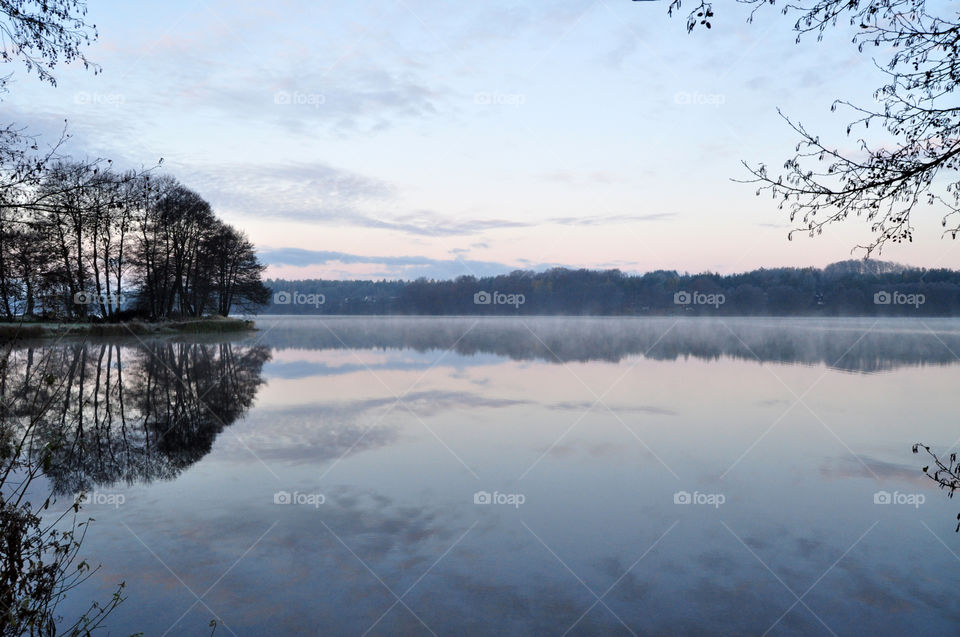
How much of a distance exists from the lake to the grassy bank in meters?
27.9

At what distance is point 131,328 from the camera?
50781mm

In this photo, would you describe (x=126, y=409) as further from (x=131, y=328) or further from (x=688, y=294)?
(x=688, y=294)

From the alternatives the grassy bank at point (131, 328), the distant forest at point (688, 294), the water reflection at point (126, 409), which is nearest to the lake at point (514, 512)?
the water reflection at point (126, 409)

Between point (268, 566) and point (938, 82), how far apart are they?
26.2ft

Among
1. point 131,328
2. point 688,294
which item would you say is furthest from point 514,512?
point 688,294

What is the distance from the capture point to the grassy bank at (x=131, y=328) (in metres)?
40.8

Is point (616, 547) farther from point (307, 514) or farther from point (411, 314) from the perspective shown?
point (411, 314)

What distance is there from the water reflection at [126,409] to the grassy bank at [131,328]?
1416 cm

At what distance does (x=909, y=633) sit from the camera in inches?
209

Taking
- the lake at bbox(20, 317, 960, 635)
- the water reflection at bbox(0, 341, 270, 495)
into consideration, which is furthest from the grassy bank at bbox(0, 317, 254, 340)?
the lake at bbox(20, 317, 960, 635)

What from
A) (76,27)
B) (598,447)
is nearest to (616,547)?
(598,447)

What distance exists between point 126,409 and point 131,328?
41.2 m

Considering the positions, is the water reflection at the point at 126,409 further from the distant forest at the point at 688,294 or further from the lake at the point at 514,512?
the distant forest at the point at 688,294

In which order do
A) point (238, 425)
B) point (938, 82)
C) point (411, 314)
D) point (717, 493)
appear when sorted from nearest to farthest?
point (938, 82) < point (717, 493) < point (238, 425) < point (411, 314)
